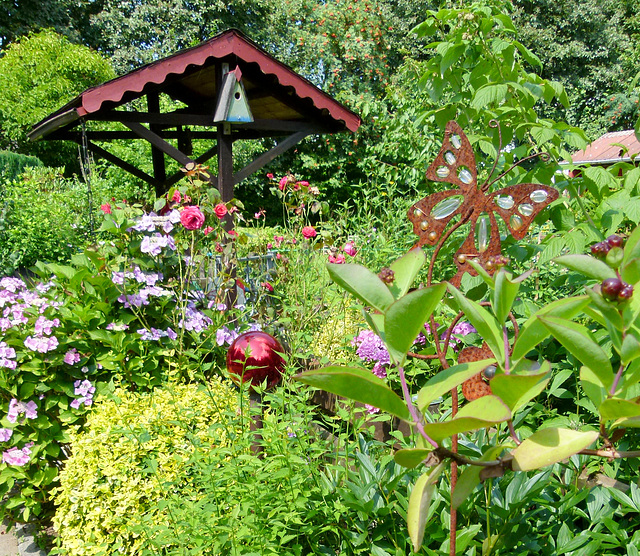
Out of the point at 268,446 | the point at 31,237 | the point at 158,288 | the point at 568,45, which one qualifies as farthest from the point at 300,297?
the point at 568,45

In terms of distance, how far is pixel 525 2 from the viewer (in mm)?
16922

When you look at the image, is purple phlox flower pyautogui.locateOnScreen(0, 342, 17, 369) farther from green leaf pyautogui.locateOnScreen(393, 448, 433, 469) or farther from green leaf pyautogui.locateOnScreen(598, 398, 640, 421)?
green leaf pyautogui.locateOnScreen(598, 398, 640, 421)

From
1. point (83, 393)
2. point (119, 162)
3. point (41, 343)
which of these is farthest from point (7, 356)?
point (119, 162)

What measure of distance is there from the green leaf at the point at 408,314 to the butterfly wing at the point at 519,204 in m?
0.51

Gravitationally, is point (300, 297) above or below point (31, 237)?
below

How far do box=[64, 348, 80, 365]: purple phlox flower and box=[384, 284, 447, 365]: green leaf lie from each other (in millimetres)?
2327

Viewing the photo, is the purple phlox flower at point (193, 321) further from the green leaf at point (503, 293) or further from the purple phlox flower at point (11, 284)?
the green leaf at point (503, 293)

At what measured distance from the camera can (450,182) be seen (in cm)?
100

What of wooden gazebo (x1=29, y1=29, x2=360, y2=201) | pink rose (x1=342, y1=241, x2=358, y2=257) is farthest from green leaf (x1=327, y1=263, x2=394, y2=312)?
wooden gazebo (x1=29, y1=29, x2=360, y2=201)

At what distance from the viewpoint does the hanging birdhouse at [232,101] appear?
422cm

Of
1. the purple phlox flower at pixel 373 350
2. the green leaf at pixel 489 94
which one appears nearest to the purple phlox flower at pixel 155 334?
the purple phlox flower at pixel 373 350

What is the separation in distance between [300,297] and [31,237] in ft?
19.3

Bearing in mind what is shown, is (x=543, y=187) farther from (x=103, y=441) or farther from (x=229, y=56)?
(x=229, y=56)

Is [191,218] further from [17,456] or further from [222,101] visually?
[222,101]
